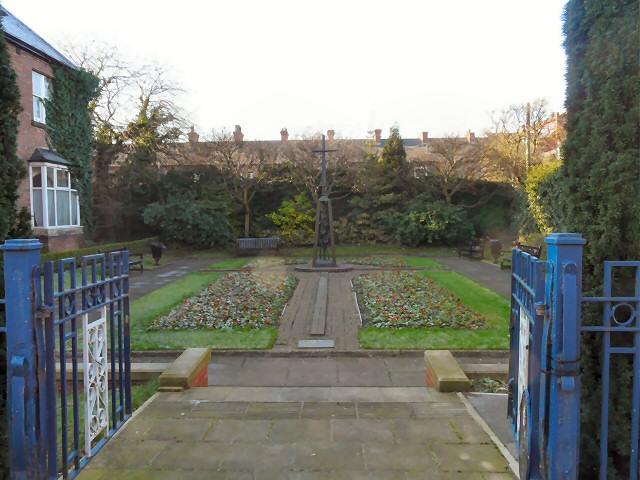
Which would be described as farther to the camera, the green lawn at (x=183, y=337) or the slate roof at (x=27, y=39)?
the slate roof at (x=27, y=39)

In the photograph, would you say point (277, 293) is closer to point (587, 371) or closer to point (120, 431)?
point (120, 431)

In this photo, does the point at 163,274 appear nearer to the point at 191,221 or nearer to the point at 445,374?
the point at 191,221

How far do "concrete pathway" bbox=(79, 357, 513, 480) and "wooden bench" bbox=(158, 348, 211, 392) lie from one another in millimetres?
128

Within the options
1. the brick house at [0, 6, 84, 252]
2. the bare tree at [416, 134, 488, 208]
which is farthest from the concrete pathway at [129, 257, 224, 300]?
the bare tree at [416, 134, 488, 208]

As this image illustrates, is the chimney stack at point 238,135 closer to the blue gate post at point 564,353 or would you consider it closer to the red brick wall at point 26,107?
the red brick wall at point 26,107

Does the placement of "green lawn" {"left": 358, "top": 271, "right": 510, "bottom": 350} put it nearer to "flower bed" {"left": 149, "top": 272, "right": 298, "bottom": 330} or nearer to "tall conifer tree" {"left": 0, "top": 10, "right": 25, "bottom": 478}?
"flower bed" {"left": 149, "top": 272, "right": 298, "bottom": 330}

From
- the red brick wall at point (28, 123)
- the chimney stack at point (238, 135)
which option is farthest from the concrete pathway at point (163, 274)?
the chimney stack at point (238, 135)

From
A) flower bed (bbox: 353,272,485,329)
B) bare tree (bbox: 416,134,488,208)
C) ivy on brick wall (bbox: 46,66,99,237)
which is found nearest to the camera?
flower bed (bbox: 353,272,485,329)

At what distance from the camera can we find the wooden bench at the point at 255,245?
2469 centimetres

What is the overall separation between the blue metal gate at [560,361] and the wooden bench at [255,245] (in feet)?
72.9

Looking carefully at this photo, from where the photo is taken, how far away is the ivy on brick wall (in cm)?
2000

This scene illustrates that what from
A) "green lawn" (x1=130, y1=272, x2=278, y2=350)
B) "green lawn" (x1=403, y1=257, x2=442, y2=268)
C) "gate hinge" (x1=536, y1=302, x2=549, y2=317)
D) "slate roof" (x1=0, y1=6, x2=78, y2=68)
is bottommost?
"green lawn" (x1=130, y1=272, x2=278, y2=350)

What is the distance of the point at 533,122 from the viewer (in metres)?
29.0

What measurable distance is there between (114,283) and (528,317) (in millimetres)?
3026
